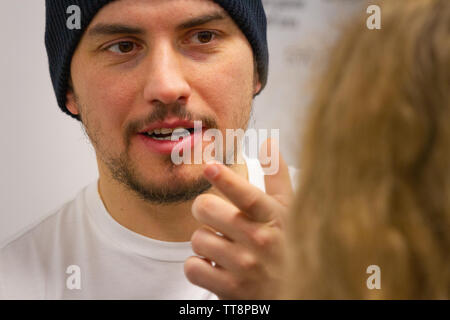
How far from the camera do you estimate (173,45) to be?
811mm

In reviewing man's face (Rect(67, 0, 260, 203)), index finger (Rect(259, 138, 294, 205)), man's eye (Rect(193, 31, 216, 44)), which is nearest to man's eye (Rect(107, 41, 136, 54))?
man's face (Rect(67, 0, 260, 203))

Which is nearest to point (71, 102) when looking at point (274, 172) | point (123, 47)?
point (123, 47)

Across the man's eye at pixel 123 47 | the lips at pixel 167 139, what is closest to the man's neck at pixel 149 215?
the lips at pixel 167 139

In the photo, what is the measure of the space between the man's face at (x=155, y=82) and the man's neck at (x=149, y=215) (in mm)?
25

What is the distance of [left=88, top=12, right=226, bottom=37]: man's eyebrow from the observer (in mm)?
806

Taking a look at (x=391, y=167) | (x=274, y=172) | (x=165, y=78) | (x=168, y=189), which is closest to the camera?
(x=391, y=167)

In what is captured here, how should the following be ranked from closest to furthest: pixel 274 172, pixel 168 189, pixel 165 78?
pixel 274 172, pixel 165 78, pixel 168 189

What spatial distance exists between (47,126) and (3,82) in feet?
0.37

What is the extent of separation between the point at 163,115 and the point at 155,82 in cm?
5

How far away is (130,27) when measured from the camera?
80 centimetres

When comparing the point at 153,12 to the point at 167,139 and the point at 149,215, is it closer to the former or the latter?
the point at 167,139
